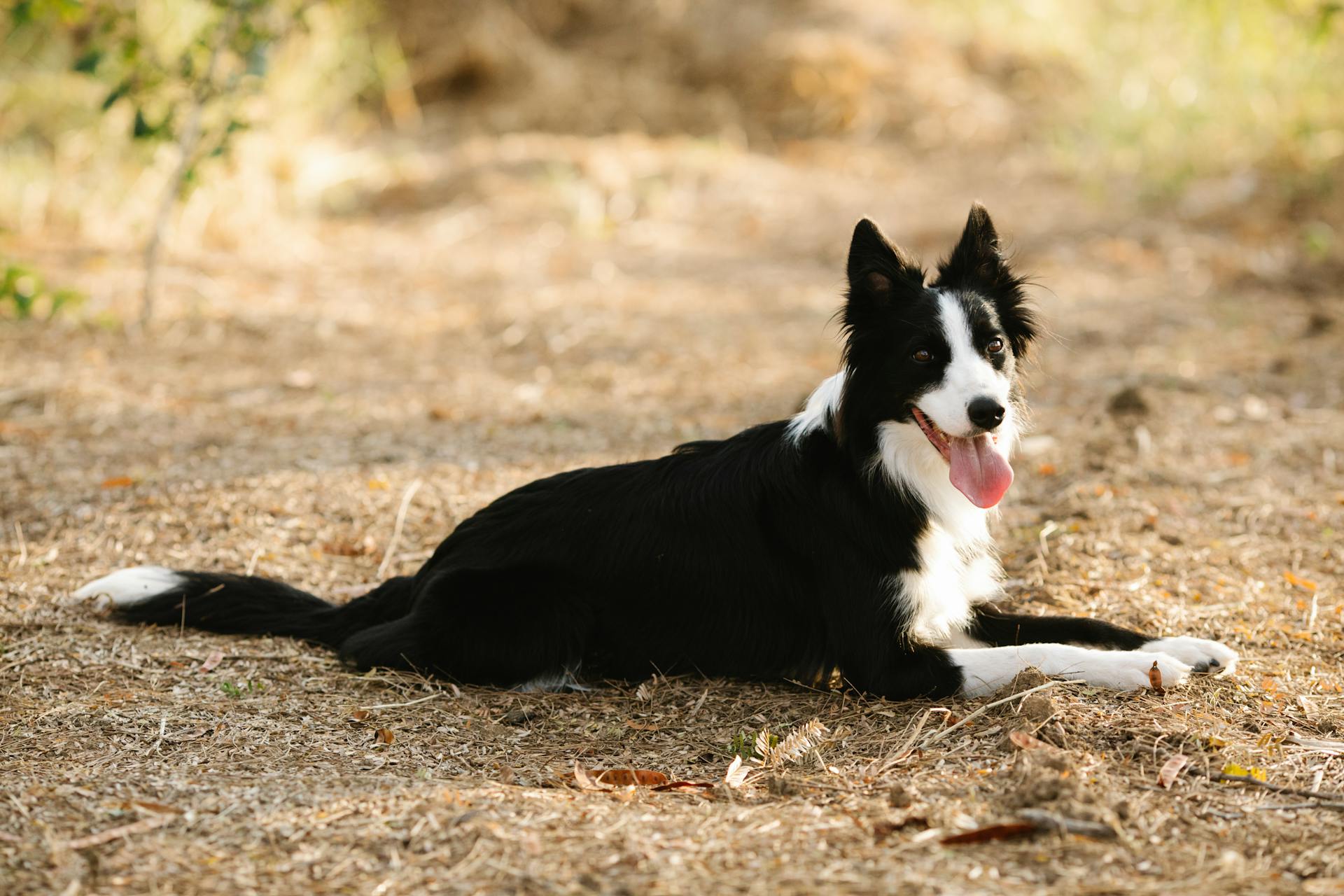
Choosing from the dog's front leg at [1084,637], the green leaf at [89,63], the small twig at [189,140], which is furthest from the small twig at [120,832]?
the small twig at [189,140]

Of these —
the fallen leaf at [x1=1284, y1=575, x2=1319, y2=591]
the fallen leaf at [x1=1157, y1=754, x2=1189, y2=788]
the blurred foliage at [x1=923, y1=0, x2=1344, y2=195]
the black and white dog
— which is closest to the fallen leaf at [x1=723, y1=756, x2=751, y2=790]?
the black and white dog

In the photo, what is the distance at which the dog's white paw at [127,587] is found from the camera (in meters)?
4.18

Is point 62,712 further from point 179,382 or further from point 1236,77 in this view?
point 1236,77

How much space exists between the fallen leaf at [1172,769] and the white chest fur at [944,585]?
816mm

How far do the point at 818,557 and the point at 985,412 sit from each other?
27.7 inches

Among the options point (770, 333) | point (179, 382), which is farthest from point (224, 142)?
point (770, 333)

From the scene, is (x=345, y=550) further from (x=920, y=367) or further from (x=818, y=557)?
(x=920, y=367)

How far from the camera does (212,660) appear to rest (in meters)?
3.93

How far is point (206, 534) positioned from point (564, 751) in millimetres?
2155

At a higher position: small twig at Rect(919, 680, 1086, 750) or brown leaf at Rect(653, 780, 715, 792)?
small twig at Rect(919, 680, 1086, 750)

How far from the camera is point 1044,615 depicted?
4031 mm

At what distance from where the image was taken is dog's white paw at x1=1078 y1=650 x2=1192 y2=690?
11.5ft

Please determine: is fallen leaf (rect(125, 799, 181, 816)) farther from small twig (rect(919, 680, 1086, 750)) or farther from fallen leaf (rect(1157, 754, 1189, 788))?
fallen leaf (rect(1157, 754, 1189, 788))

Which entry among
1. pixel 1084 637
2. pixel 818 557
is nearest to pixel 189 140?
pixel 818 557
